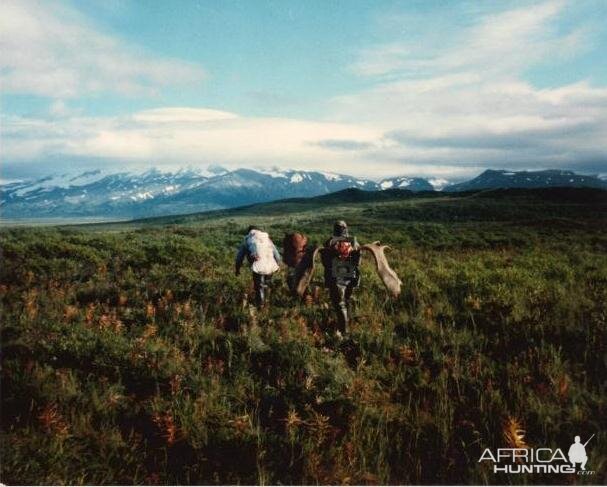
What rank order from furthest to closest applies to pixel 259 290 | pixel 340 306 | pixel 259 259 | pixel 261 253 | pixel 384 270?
pixel 261 253
pixel 259 259
pixel 259 290
pixel 384 270
pixel 340 306

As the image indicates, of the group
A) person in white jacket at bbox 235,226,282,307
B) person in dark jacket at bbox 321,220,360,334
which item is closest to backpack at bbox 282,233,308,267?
person in white jacket at bbox 235,226,282,307

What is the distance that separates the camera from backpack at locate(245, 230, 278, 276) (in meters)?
8.41

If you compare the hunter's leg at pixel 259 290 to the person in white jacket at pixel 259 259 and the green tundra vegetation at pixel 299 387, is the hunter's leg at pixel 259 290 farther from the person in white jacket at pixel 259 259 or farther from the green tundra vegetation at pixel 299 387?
the green tundra vegetation at pixel 299 387

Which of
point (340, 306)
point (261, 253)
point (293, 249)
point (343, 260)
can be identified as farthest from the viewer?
point (293, 249)

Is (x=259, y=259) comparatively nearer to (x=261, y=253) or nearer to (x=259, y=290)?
(x=261, y=253)

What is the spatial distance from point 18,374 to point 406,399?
445 cm

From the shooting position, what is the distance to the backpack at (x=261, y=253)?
841 cm

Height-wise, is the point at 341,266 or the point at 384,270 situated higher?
the point at 341,266

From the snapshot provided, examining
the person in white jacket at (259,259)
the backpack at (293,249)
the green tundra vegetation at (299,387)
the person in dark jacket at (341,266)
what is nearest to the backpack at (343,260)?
the person in dark jacket at (341,266)

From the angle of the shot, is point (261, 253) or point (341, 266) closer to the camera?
point (341, 266)

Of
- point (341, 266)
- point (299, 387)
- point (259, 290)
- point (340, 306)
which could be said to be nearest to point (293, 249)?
point (259, 290)

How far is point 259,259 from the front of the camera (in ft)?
27.7

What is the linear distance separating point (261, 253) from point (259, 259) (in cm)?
17

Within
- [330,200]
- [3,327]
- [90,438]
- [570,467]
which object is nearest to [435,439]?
[570,467]
